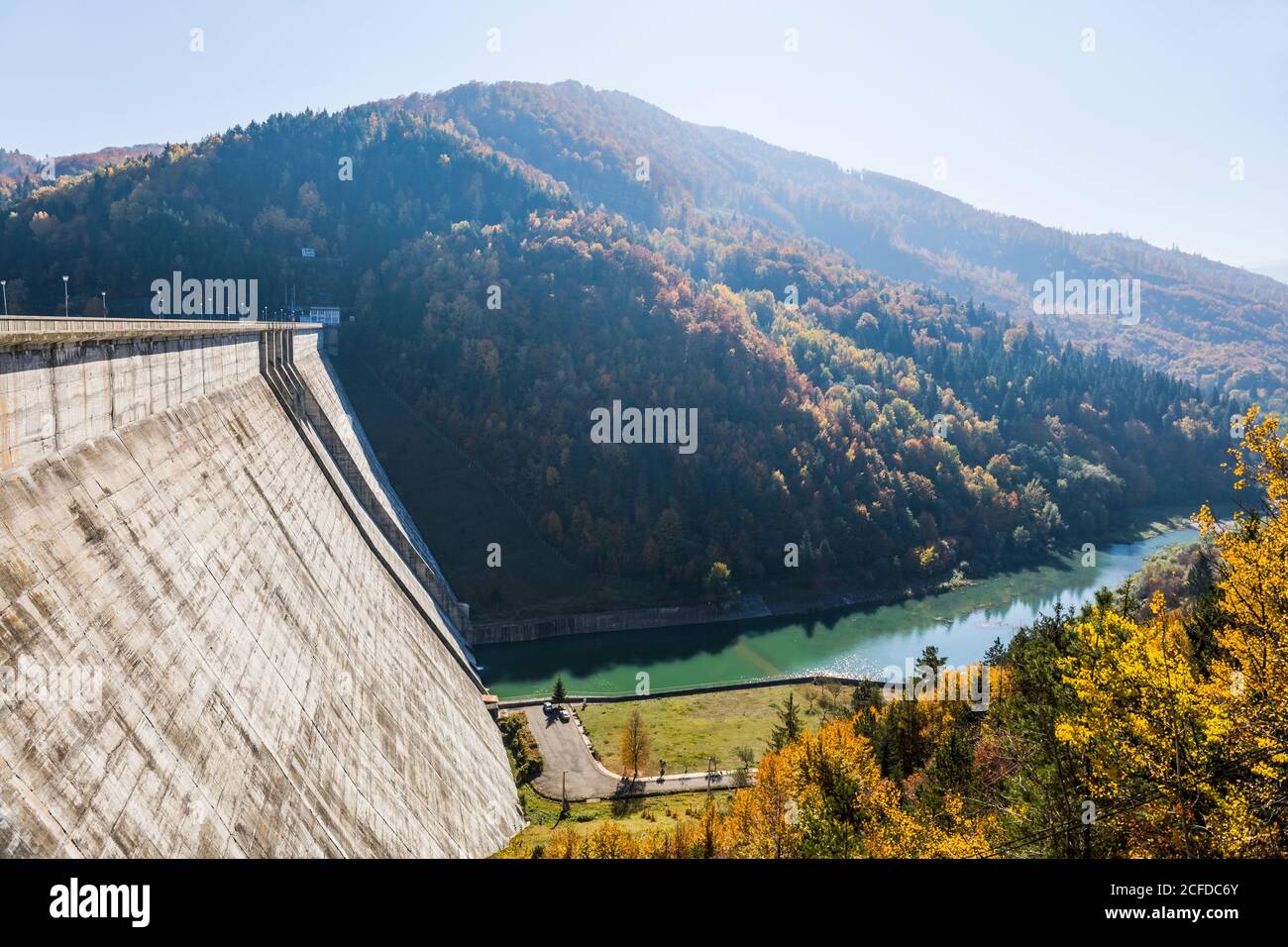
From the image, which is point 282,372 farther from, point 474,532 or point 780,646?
point 780,646

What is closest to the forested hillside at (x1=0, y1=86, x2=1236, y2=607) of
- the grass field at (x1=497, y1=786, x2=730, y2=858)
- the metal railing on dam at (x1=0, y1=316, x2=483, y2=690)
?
the metal railing on dam at (x1=0, y1=316, x2=483, y2=690)

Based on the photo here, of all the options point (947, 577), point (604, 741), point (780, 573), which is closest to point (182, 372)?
point (604, 741)

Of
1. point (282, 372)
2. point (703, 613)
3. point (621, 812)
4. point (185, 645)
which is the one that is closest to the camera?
point (185, 645)

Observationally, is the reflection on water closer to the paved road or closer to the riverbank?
the riverbank

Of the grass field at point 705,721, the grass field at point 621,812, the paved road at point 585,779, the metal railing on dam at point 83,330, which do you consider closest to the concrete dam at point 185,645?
the metal railing on dam at point 83,330

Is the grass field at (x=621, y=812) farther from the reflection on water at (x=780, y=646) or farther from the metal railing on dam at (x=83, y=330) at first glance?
the metal railing on dam at (x=83, y=330)

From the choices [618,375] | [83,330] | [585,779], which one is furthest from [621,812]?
[618,375]
